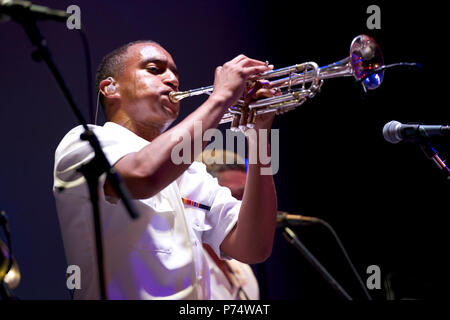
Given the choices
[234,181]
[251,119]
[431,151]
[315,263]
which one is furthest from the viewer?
[234,181]

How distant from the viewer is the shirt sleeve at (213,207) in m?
2.42

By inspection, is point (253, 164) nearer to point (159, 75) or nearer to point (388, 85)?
point (159, 75)

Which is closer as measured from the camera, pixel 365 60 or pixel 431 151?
pixel 431 151

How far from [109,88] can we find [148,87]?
270mm

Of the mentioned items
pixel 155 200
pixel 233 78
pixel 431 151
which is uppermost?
pixel 233 78

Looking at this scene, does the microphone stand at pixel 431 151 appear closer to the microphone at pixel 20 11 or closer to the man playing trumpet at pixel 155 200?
the man playing trumpet at pixel 155 200

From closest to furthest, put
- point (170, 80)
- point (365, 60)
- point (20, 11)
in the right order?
1. point (20, 11)
2. point (365, 60)
3. point (170, 80)

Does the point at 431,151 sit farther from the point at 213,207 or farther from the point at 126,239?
the point at 126,239

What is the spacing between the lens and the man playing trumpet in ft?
6.16

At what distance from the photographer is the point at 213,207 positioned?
8.08 ft

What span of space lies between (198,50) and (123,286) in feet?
8.20

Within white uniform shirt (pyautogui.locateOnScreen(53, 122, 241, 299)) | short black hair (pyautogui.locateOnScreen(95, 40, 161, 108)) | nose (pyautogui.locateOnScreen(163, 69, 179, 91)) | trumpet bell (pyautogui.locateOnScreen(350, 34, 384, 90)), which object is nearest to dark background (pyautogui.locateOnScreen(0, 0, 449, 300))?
short black hair (pyautogui.locateOnScreen(95, 40, 161, 108))

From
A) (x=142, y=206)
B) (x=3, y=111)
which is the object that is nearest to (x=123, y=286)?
(x=142, y=206)

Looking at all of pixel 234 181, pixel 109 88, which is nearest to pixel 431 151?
pixel 109 88
